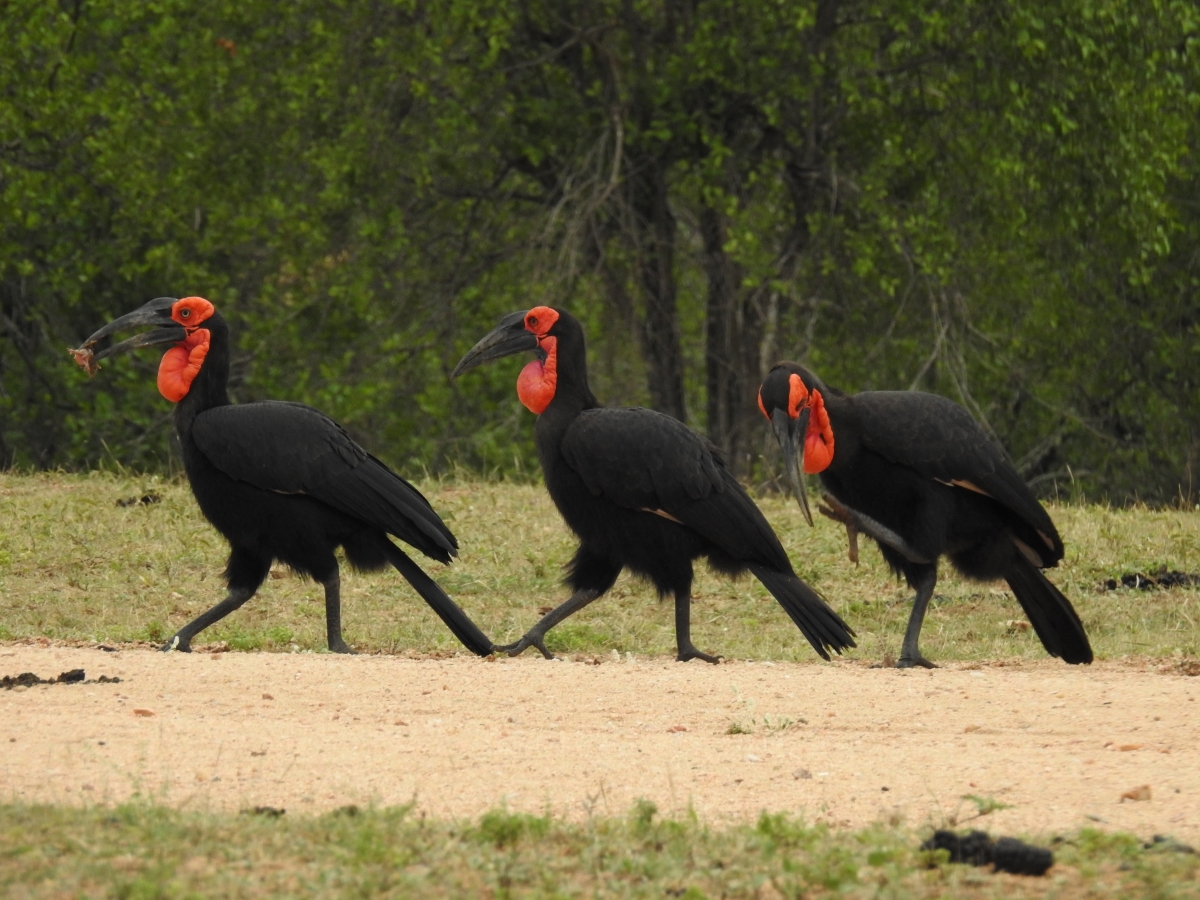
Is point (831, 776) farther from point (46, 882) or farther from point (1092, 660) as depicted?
point (1092, 660)

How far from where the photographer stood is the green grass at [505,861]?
3881 millimetres

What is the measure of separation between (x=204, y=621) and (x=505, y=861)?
3.66 m

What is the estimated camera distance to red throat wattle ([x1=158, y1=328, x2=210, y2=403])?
7.70m

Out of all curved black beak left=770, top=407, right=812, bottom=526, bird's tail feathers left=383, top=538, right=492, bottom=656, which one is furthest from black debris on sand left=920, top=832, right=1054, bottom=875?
bird's tail feathers left=383, top=538, right=492, bottom=656

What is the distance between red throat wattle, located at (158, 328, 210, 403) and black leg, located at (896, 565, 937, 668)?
3149 mm

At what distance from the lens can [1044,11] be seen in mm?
13953

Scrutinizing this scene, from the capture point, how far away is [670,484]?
7.38m

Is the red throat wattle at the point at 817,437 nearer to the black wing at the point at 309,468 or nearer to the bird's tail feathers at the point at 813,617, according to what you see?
the bird's tail feathers at the point at 813,617

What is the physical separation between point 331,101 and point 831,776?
1117cm

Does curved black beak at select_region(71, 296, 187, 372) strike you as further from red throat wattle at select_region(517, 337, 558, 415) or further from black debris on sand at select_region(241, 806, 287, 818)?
black debris on sand at select_region(241, 806, 287, 818)

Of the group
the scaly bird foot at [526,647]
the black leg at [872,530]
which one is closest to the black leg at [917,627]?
the black leg at [872,530]

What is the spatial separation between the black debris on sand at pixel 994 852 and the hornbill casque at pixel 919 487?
2977 millimetres

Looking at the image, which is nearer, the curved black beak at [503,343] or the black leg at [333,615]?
the black leg at [333,615]

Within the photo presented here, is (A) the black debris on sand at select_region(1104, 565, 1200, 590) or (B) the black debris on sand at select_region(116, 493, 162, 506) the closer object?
(A) the black debris on sand at select_region(1104, 565, 1200, 590)
